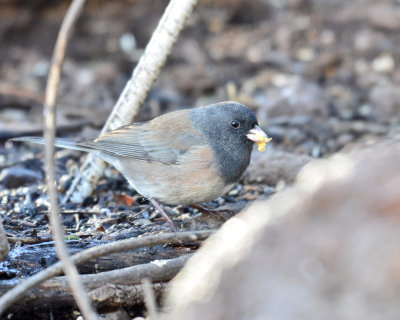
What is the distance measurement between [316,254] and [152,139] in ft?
6.70

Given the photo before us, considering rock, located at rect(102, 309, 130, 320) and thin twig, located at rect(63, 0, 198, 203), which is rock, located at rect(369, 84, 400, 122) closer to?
thin twig, located at rect(63, 0, 198, 203)

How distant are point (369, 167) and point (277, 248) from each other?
0.37 metres

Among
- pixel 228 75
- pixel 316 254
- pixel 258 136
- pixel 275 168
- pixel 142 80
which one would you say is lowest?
pixel 316 254

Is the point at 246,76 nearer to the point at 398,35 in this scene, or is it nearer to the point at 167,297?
the point at 398,35

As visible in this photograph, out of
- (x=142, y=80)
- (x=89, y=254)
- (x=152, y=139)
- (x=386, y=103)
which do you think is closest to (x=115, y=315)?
(x=89, y=254)

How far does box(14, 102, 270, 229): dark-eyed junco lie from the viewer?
3320 mm

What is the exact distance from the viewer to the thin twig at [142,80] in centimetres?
331

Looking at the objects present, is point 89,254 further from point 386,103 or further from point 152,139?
point 386,103

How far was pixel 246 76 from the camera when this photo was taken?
607cm

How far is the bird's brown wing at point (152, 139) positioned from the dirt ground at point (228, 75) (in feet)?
A: 1.27

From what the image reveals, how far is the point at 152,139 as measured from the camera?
11.8ft

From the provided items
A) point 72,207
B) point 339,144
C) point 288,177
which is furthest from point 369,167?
point 339,144

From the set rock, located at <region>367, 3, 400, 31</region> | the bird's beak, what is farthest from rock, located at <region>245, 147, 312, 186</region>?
rock, located at <region>367, 3, 400, 31</region>

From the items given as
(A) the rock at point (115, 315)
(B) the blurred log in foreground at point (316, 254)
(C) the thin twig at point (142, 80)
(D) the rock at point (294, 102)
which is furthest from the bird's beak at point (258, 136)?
(D) the rock at point (294, 102)
